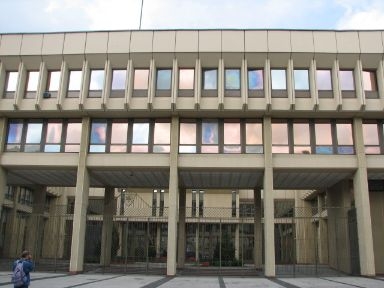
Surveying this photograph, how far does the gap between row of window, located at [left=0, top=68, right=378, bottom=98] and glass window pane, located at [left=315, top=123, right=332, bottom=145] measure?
1.83 m

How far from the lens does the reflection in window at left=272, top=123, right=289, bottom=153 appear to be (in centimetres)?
2625

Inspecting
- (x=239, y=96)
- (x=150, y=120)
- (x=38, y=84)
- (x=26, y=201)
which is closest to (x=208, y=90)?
(x=239, y=96)

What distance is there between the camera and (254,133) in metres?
26.8

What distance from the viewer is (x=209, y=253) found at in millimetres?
33000

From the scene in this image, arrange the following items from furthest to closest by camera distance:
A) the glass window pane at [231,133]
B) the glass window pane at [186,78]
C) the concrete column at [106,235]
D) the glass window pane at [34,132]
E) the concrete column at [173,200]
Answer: the concrete column at [106,235], the glass window pane at [34,132], the glass window pane at [186,78], the glass window pane at [231,133], the concrete column at [173,200]

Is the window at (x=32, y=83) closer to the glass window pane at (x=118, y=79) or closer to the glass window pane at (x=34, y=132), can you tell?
the glass window pane at (x=34, y=132)

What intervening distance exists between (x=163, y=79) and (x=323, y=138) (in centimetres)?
1030

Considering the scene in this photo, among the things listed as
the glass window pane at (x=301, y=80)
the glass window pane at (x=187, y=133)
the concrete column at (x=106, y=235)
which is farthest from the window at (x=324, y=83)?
the concrete column at (x=106, y=235)

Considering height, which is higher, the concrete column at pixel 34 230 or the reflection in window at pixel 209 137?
the reflection in window at pixel 209 137

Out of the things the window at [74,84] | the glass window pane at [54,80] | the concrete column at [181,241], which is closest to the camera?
the window at [74,84]

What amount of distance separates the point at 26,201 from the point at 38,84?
71.3ft

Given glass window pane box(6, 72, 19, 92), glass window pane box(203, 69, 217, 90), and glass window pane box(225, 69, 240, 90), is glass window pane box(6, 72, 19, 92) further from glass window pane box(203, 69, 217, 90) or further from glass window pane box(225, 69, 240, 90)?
glass window pane box(225, 69, 240, 90)

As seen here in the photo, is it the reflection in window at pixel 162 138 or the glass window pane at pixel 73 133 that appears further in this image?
the glass window pane at pixel 73 133

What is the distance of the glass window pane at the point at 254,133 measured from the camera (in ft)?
87.1
